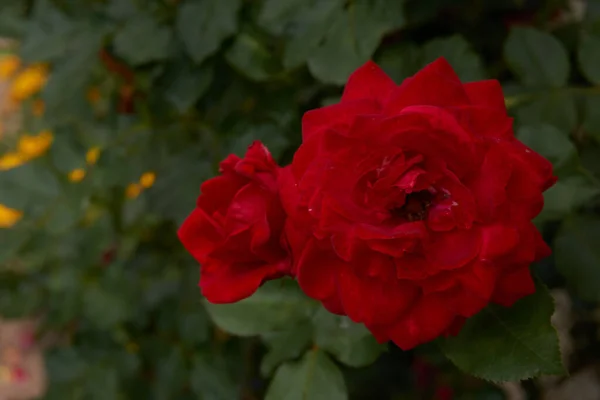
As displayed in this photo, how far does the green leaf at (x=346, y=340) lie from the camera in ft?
1.56

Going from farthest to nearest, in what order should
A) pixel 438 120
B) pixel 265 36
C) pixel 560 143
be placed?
pixel 265 36, pixel 560 143, pixel 438 120

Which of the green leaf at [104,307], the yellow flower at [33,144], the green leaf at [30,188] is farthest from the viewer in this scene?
the yellow flower at [33,144]

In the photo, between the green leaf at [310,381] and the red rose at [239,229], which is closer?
the red rose at [239,229]

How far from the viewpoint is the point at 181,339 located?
0.82 metres

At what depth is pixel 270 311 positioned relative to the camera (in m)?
0.51

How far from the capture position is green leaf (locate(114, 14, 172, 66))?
0.65 m

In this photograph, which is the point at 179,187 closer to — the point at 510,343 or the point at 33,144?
the point at 510,343

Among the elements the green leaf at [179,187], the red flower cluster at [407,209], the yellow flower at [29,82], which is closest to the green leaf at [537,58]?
the red flower cluster at [407,209]

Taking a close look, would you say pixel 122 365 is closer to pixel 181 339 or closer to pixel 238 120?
pixel 181 339

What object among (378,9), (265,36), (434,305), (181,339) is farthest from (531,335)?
(181,339)

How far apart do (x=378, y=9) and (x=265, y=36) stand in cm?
16

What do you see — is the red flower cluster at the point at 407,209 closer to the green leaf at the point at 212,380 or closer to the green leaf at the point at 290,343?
the green leaf at the point at 290,343

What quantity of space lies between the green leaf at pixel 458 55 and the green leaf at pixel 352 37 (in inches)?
1.9

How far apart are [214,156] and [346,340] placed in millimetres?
295
